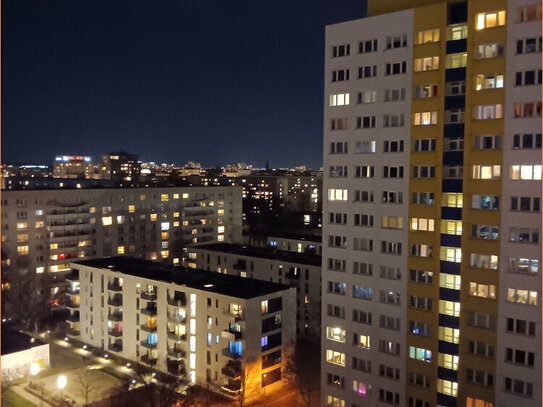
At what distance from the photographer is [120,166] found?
520 feet

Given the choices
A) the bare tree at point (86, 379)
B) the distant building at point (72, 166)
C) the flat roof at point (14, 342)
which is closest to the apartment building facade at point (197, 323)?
the bare tree at point (86, 379)

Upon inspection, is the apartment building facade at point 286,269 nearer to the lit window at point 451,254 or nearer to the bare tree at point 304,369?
the bare tree at point 304,369

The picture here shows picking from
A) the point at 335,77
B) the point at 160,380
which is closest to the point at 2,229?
the point at 160,380

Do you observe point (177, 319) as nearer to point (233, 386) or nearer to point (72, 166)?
point (233, 386)

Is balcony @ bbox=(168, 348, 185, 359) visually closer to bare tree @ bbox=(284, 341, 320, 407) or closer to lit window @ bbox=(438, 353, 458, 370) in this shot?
bare tree @ bbox=(284, 341, 320, 407)

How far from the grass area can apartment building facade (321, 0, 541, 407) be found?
21.7 meters

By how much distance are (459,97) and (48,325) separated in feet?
157

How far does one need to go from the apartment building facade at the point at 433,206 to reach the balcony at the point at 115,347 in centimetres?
2147

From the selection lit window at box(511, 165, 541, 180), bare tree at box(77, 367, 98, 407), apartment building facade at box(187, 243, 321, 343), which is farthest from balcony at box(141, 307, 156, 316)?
lit window at box(511, 165, 541, 180)

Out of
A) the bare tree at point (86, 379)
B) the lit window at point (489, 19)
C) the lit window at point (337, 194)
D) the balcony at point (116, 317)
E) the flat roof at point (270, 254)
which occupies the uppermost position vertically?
the lit window at point (489, 19)

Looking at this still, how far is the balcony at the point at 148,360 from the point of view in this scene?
136 ft

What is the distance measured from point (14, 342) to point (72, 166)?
109890mm

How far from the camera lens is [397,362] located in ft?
93.5

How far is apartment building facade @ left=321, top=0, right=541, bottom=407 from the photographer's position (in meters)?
24.5
